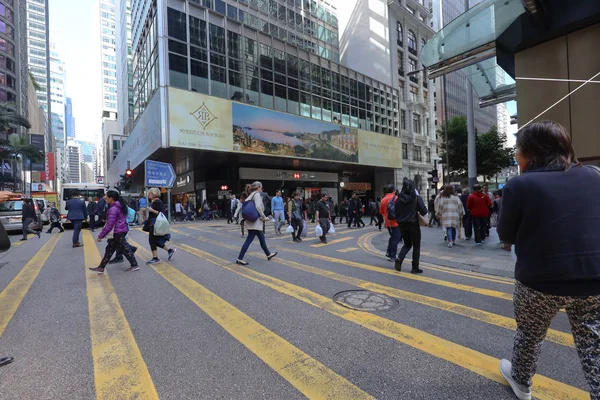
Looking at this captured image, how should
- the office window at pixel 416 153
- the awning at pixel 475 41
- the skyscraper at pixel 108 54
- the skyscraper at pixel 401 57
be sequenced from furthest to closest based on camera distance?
1. the skyscraper at pixel 108 54
2. the office window at pixel 416 153
3. the skyscraper at pixel 401 57
4. the awning at pixel 475 41

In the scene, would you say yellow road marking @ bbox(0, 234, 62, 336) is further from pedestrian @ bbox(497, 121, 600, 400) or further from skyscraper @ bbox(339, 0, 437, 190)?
skyscraper @ bbox(339, 0, 437, 190)

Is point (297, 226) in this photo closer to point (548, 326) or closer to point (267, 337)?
point (267, 337)

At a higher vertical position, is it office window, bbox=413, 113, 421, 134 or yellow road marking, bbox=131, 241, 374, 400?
office window, bbox=413, 113, 421, 134

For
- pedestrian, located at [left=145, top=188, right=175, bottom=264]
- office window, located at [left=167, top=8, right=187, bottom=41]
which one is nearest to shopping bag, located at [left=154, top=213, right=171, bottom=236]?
pedestrian, located at [left=145, top=188, right=175, bottom=264]

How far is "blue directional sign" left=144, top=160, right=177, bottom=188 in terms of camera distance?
16.1 m

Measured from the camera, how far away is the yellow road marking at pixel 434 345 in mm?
2148

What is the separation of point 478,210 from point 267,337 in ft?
26.4

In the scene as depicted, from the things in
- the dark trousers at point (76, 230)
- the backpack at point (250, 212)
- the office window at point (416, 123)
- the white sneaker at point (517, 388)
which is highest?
the office window at point (416, 123)

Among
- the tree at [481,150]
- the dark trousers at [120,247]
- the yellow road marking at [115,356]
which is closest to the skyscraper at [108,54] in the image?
the tree at [481,150]

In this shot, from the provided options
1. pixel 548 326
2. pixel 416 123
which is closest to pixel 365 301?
pixel 548 326

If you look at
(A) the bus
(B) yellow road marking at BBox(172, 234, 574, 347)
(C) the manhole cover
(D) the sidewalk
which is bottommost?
(D) the sidewalk

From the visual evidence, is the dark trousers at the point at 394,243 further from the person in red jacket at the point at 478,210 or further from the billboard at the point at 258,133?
the billboard at the point at 258,133

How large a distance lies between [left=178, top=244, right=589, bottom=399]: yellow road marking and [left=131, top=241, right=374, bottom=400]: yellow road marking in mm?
870

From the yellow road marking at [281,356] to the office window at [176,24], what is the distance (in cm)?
2268
